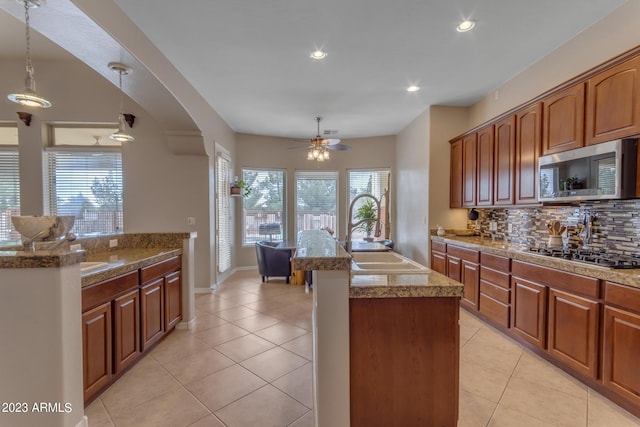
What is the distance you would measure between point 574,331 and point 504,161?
1984mm

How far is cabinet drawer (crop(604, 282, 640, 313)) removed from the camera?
5.74 ft

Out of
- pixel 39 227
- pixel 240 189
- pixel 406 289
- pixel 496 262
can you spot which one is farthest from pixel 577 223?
pixel 240 189

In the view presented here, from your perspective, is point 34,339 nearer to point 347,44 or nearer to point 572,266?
point 347,44

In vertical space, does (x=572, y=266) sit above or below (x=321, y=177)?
below

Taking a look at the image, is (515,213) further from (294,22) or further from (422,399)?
(294,22)

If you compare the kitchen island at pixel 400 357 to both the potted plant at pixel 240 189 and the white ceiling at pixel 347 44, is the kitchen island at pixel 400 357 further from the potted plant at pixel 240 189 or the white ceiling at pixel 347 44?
the potted plant at pixel 240 189

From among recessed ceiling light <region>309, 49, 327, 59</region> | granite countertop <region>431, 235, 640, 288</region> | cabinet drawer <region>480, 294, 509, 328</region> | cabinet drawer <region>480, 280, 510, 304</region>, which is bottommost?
cabinet drawer <region>480, 294, 509, 328</region>

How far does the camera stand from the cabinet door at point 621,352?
5.78 feet

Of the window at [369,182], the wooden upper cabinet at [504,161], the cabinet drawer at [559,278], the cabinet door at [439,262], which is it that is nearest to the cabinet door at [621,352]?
the cabinet drawer at [559,278]

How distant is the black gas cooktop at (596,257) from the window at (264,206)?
15.9ft

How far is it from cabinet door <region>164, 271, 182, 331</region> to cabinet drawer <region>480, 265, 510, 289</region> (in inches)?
139

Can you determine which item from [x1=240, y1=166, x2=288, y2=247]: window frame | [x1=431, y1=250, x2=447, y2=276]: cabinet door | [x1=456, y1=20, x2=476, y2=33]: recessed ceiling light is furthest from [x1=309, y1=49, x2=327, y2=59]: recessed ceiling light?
[x1=240, y1=166, x2=288, y2=247]: window frame

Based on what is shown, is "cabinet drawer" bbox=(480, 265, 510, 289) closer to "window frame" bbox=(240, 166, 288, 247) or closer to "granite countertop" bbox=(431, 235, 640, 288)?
"granite countertop" bbox=(431, 235, 640, 288)

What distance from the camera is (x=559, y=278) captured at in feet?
7.48
